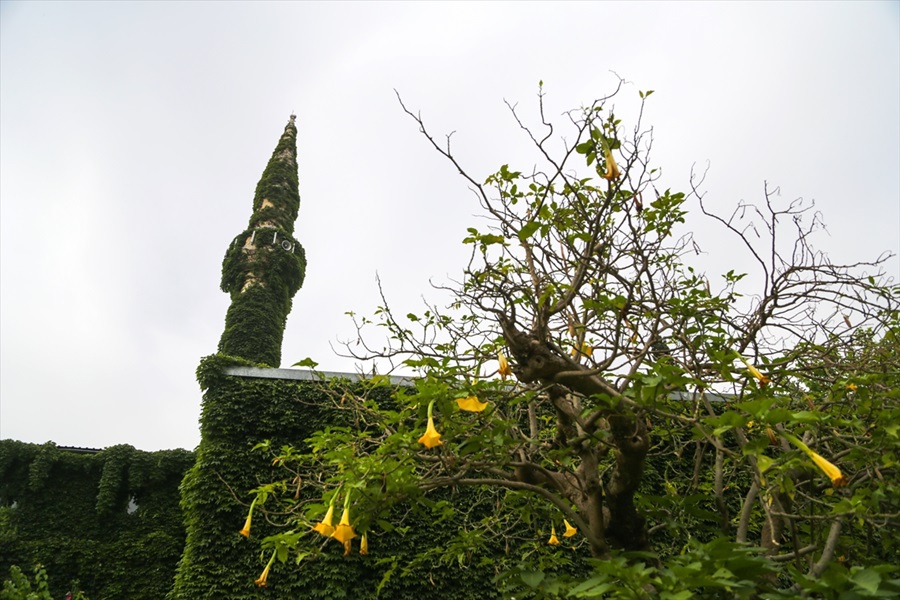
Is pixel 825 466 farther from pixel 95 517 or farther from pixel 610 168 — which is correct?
pixel 95 517

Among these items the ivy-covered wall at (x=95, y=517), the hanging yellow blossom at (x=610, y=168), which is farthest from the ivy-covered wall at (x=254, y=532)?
the hanging yellow blossom at (x=610, y=168)

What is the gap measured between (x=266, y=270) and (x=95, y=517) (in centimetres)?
581

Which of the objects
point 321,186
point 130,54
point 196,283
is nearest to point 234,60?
point 130,54

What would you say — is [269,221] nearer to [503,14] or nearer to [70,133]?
[70,133]

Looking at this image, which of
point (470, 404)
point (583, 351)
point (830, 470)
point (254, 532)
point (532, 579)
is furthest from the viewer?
point (254, 532)

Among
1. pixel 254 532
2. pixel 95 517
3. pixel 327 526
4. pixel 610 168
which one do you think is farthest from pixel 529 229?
pixel 95 517

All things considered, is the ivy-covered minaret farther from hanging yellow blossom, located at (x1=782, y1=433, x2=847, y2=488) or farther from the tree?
hanging yellow blossom, located at (x1=782, y1=433, x2=847, y2=488)

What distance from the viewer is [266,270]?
41.0 feet

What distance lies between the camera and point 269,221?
13547 mm

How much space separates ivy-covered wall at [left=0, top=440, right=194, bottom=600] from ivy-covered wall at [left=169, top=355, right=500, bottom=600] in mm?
3958

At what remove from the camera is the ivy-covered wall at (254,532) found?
18.3 feet

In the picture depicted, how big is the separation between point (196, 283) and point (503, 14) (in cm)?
1228

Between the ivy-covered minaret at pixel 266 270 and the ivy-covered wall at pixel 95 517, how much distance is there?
254 cm

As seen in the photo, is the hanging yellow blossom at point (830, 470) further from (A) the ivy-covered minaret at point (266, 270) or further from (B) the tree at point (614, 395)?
(A) the ivy-covered minaret at point (266, 270)
